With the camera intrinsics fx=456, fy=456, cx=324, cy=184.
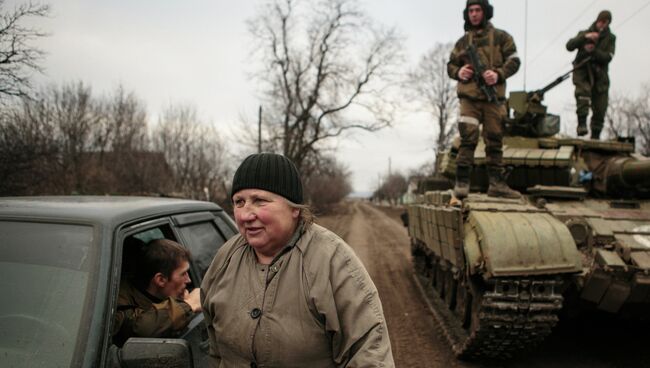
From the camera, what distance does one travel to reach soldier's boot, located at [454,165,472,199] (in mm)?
5738

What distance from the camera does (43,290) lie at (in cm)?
182

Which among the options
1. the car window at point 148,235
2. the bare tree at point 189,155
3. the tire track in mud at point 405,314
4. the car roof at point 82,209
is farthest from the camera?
the bare tree at point 189,155

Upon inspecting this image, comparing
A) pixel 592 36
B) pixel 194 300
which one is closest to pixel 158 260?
pixel 194 300

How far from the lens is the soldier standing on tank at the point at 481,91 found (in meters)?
5.64

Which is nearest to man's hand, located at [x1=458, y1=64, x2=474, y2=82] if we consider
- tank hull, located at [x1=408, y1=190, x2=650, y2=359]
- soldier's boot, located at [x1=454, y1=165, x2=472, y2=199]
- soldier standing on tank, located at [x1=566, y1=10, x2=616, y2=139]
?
soldier's boot, located at [x1=454, y1=165, x2=472, y2=199]

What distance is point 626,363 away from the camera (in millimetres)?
4785

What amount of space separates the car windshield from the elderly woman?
1.64ft

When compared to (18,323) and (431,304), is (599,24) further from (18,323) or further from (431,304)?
(18,323)

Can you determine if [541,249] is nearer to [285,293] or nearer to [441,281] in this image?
[285,293]

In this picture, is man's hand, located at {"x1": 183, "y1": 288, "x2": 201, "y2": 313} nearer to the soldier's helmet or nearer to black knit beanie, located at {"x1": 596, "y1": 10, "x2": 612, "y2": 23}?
the soldier's helmet

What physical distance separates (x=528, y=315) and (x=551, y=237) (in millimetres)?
733

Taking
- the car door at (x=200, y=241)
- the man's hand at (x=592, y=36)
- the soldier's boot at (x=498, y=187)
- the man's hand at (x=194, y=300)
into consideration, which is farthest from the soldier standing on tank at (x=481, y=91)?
the man's hand at (x=194, y=300)

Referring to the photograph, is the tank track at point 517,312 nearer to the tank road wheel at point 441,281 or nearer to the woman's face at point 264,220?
the tank road wheel at point 441,281

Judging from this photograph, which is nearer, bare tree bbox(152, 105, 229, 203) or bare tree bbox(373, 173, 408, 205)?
bare tree bbox(152, 105, 229, 203)
